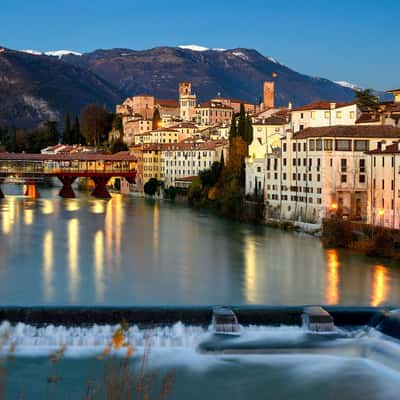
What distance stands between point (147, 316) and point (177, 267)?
25.1 ft

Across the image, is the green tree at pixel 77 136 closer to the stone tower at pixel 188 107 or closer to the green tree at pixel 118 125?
the green tree at pixel 118 125

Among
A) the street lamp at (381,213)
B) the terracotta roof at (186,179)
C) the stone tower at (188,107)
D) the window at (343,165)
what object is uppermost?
the stone tower at (188,107)

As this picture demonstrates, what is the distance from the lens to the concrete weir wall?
12609 mm

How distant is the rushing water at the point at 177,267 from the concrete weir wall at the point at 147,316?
2.42m

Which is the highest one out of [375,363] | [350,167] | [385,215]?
[350,167]

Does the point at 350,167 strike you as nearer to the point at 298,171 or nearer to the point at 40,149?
the point at 298,171

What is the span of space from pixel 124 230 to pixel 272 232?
Answer: 6290 mm

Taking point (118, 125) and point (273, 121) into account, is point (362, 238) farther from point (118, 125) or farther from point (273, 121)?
point (118, 125)

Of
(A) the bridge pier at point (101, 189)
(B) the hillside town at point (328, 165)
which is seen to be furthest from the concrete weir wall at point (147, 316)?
(A) the bridge pier at point (101, 189)

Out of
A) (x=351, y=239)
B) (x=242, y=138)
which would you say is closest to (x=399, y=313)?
(x=351, y=239)

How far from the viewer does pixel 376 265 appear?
66.2 feet

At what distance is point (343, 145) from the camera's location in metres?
27.8

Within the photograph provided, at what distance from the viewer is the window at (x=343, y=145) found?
27812 millimetres

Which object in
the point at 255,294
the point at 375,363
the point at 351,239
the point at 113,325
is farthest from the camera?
the point at 351,239
